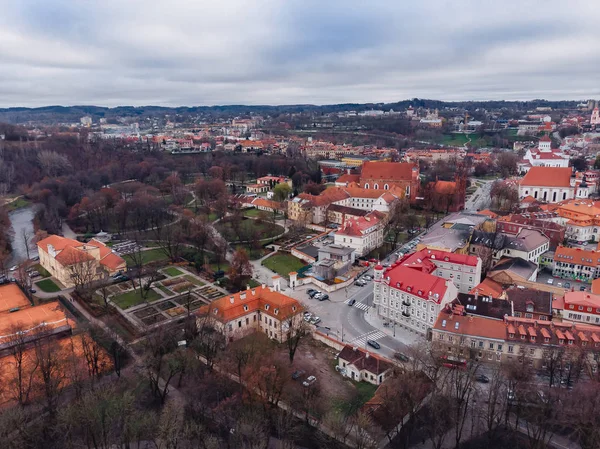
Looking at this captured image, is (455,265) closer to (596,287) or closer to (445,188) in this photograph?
(596,287)

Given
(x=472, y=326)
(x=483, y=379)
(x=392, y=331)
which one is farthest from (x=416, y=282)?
(x=483, y=379)

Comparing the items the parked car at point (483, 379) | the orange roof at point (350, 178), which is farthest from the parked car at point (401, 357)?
the orange roof at point (350, 178)

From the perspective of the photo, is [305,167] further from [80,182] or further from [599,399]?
[599,399]

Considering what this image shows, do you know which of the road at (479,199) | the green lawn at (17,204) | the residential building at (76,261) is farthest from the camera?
the green lawn at (17,204)

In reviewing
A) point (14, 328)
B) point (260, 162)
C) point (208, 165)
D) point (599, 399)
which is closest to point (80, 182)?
point (208, 165)

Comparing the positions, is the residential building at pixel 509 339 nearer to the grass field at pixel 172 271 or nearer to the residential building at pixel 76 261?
the grass field at pixel 172 271
